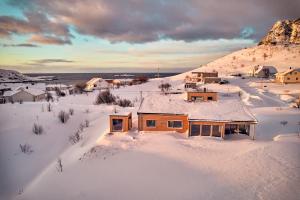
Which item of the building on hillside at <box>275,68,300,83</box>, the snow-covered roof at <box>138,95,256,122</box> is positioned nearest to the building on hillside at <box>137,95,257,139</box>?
the snow-covered roof at <box>138,95,256,122</box>

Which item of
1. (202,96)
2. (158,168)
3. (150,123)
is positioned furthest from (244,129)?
(158,168)

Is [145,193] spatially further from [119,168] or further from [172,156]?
[172,156]

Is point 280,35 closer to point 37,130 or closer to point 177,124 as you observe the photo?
point 177,124

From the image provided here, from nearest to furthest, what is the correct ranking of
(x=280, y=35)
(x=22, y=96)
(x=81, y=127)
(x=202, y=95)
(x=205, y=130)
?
(x=205, y=130), (x=202, y=95), (x=81, y=127), (x=22, y=96), (x=280, y=35)

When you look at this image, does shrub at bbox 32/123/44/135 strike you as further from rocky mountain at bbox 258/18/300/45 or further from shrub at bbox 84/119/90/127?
rocky mountain at bbox 258/18/300/45

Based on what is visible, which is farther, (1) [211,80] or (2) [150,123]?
(1) [211,80]

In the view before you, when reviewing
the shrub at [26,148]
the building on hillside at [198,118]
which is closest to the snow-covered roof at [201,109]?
the building on hillside at [198,118]
